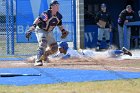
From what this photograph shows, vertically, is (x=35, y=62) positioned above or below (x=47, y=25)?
below

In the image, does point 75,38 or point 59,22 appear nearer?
point 59,22

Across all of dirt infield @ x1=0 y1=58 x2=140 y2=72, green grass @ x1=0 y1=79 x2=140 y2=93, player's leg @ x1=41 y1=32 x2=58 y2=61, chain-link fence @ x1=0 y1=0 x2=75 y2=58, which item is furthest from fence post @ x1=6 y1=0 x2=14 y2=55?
green grass @ x1=0 y1=79 x2=140 y2=93

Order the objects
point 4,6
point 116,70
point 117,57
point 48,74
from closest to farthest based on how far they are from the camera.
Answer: point 48,74 < point 116,70 < point 117,57 < point 4,6

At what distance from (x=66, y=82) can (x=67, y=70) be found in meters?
2.47

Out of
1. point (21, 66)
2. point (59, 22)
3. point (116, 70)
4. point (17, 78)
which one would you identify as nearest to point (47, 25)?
point (59, 22)

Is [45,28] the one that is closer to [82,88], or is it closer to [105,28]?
[82,88]

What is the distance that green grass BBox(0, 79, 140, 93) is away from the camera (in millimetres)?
8781

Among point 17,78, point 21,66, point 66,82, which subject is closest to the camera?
point 66,82

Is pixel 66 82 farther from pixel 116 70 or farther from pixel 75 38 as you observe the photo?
pixel 75 38

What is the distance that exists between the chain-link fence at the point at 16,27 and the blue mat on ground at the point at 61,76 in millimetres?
6537

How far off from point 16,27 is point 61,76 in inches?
352

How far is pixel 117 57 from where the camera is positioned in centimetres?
1639

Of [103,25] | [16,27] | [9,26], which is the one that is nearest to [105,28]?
[103,25]

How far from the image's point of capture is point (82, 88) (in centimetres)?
913
